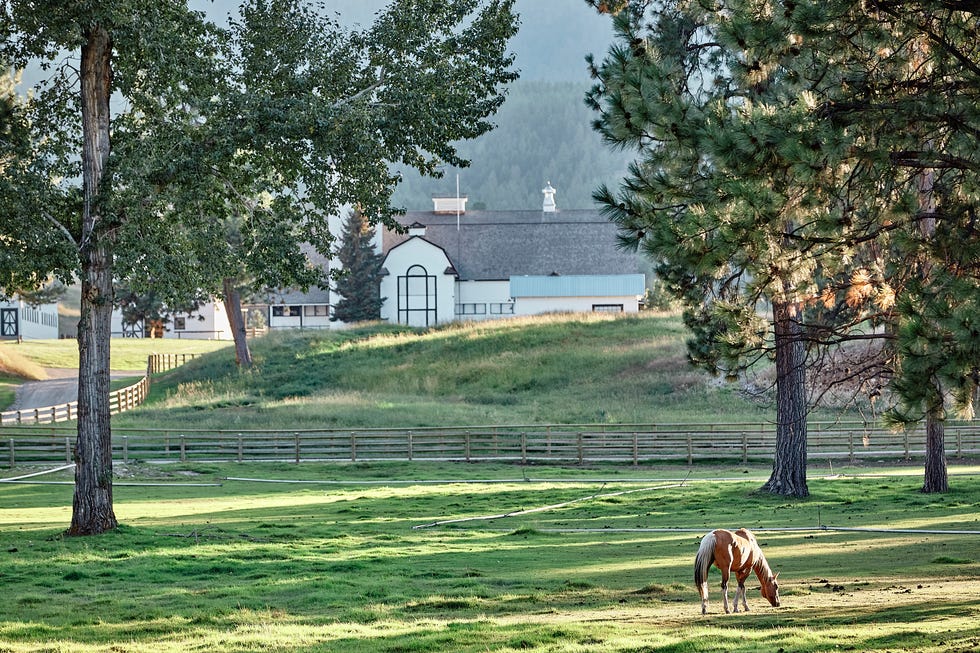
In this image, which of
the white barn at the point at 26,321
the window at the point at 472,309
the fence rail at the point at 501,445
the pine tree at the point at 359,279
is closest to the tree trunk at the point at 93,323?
the fence rail at the point at 501,445

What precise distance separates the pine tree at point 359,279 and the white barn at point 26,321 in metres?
24.0

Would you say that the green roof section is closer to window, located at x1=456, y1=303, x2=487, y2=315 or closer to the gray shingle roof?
the gray shingle roof

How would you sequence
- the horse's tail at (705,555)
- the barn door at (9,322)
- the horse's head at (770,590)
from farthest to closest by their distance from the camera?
1. the barn door at (9,322)
2. the horse's head at (770,590)
3. the horse's tail at (705,555)

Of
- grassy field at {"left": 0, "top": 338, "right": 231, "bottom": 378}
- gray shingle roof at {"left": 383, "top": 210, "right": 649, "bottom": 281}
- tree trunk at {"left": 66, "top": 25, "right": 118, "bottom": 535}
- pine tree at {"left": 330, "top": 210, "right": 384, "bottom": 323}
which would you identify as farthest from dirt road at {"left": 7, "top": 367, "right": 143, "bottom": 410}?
tree trunk at {"left": 66, "top": 25, "right": 118, "bottom": 535}

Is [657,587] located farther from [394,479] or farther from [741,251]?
[394,479]

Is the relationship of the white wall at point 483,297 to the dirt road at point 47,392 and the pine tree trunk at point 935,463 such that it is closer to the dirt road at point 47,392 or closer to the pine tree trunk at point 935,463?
the dirt road at point 47,392

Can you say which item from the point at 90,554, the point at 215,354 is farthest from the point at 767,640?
the point at 215,354

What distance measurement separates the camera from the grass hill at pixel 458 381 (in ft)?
150

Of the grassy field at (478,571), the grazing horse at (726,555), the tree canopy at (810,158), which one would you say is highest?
the tree canopy at (810,158)

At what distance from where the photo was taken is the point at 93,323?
19438mm

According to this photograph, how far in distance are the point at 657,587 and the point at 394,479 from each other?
19.4m

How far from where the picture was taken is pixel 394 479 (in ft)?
107

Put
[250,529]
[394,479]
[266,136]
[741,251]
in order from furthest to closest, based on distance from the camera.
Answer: [394,479] → [250,529] → [266,136] → [741,251]

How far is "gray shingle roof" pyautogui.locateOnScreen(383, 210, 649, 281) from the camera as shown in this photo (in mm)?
84250
